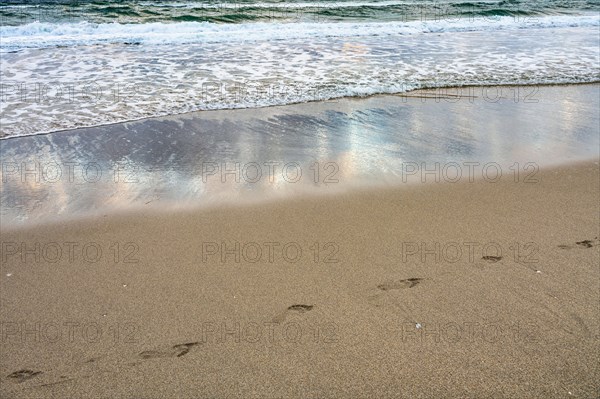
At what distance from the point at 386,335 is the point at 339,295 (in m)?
0.42

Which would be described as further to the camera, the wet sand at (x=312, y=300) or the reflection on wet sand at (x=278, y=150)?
the reflection on wet sand at (x=278, y=150)

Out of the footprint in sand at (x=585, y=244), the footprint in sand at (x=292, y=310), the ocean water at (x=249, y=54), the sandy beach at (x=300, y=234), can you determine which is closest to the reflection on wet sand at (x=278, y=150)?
the sandy beach at (x=300, y=234)

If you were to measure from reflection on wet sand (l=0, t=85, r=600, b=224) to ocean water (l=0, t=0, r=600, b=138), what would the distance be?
2.09ft

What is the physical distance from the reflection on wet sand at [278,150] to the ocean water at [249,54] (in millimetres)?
638

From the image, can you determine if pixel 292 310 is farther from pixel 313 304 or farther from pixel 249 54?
pixel 249 54

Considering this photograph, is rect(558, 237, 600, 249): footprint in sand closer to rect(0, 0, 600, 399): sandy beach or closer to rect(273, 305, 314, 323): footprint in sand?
rect(0, 0, 600, 399): sandy beach

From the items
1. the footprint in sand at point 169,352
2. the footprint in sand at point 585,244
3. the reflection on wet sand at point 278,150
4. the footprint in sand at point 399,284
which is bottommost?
the footprint in sand at point 169,352

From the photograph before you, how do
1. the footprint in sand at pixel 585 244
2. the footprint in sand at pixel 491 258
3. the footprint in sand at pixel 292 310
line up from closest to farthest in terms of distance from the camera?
the footprint in sand at pixel 292 310 < the footprint in sand at pixel 491 258 < the footprint in sand at pixel 585 244

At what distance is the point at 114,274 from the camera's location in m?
3.21

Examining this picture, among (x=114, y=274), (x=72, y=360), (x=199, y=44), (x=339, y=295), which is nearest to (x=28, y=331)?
(x=72, y=360)

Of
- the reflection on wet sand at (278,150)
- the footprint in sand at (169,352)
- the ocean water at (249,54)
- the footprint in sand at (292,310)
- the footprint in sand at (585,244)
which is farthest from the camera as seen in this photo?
the ocean water at (249,54)

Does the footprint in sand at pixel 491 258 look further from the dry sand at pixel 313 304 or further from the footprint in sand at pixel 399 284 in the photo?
the footprint in sand at pixel 399 284

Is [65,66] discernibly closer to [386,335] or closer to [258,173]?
[258,173]

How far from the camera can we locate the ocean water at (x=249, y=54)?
720 cm
